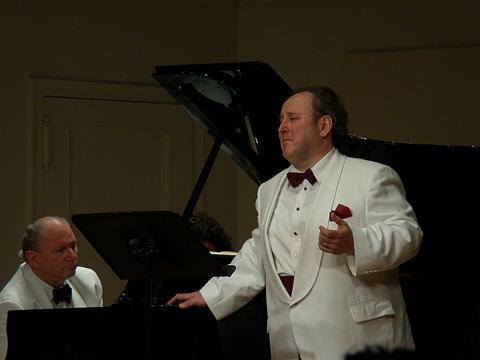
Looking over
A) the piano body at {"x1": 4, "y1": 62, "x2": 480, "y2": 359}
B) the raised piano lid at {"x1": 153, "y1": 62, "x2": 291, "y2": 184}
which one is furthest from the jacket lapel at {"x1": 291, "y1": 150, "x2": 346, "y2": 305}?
the raised piano lid at {"x1": 153, "y1": 62, "x2": 291, "y2": 184}

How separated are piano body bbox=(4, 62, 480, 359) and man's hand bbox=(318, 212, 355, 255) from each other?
0.97 metres

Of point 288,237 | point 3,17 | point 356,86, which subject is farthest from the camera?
point 356,86

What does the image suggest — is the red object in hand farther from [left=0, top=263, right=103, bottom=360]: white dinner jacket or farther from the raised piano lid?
[left=0, top=263, right=103, bottom=360]: white dinner jacket

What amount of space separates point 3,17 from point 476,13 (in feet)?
10.1

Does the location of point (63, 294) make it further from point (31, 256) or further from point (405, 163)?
point (405, 163)

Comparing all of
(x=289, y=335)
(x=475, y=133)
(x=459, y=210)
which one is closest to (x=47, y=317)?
(x=289, y=335)

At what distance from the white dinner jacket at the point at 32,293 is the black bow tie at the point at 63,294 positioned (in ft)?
0.12

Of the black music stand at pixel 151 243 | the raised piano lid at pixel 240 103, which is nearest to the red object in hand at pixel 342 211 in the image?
the black music stand at pixel 151 243

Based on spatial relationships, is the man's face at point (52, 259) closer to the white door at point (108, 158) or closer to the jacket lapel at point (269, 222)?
the jacket lapel at point (269, 222)

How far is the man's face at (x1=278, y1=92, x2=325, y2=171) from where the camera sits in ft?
11.3

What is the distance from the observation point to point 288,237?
338 centimetres

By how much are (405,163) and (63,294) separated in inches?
60.5

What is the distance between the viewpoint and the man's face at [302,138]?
11.3 feet

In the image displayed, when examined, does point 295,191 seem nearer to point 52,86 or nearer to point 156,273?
point 156,273
